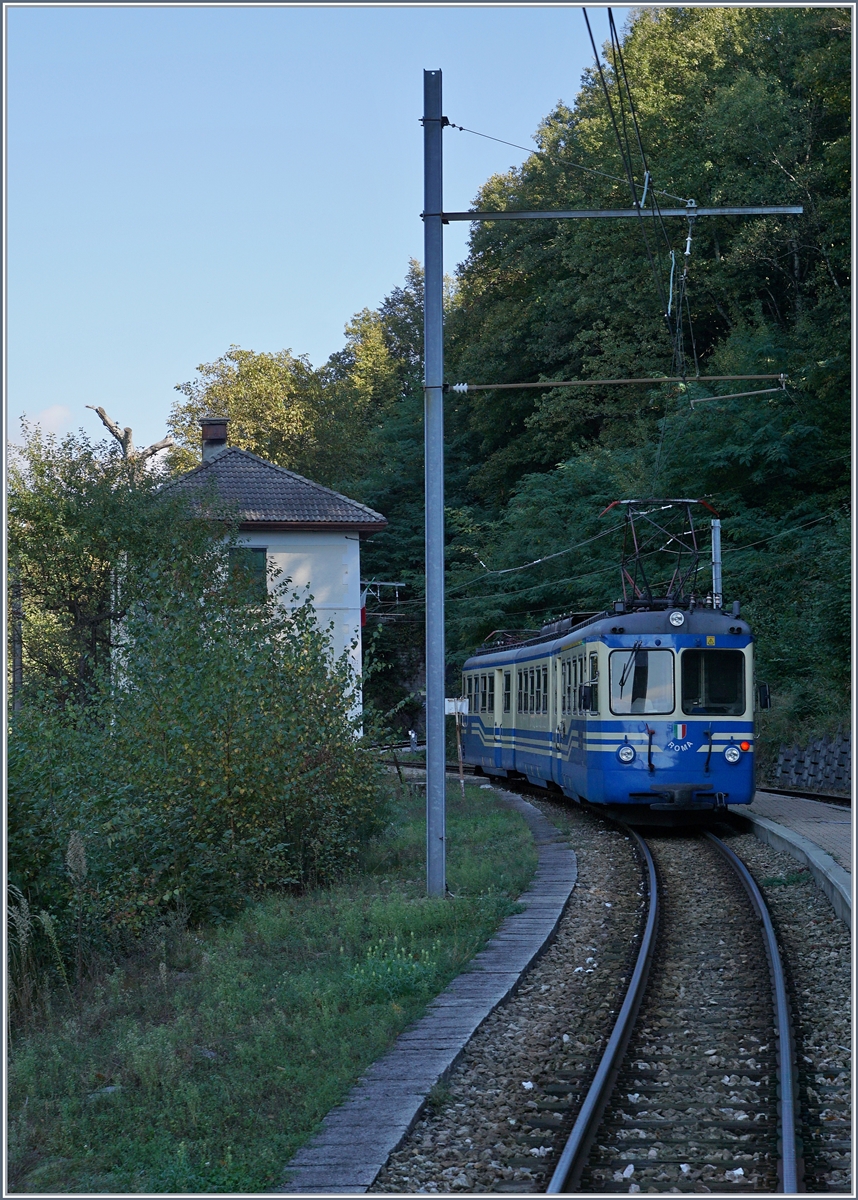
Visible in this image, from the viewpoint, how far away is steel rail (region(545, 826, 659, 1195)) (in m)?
5.57

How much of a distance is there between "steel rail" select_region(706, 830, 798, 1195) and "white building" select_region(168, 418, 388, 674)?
20565 mm

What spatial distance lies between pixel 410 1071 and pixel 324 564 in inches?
997

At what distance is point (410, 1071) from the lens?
684 cm

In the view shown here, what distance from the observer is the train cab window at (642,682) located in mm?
16828

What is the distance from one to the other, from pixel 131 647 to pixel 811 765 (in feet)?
51.6

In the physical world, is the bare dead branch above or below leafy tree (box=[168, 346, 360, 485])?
below

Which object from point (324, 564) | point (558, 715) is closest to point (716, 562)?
point (558, 715)

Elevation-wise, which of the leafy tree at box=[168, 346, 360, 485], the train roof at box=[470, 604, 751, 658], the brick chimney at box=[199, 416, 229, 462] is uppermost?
the leafy tree at box=[168, 346, 360, 485]

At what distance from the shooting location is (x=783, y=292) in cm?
3972

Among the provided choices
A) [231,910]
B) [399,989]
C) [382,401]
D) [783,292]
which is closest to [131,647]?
[231,910]

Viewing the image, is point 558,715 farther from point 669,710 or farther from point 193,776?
point 193,776

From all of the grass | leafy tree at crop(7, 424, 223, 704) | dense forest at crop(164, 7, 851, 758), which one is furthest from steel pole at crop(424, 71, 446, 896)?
leafy tree at crop(7, 424, 223, 704)

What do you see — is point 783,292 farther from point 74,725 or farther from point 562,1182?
point 562,1182

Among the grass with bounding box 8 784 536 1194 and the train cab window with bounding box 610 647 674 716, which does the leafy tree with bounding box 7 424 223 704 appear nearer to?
the train cab window with bounding box 610 647 674 716
